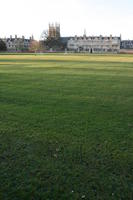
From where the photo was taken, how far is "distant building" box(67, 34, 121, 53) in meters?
129

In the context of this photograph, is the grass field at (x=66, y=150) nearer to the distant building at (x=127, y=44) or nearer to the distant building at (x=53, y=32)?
the distant building at (x=53, y=32)

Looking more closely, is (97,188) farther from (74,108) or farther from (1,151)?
(74,108)

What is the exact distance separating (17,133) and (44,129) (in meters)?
0.67

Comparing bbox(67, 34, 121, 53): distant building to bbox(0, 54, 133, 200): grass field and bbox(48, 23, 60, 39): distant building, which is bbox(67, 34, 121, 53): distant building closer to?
bbox(48, 23, 60, 39): distant building

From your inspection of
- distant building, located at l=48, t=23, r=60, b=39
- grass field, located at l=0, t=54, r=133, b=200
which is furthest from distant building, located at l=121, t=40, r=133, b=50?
grass field, located at l=0, t=54, r=133, b=200

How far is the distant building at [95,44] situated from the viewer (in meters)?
129

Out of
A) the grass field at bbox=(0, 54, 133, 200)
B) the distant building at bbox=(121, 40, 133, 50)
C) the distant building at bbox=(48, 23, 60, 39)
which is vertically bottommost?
the grass field at bbox=(0, 54, 133, 200)

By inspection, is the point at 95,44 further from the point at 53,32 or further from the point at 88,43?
the point at 53,32

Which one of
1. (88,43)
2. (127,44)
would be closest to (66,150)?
(88,43)

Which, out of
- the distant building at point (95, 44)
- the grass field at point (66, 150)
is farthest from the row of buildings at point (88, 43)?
the grass field at point (66, 150)

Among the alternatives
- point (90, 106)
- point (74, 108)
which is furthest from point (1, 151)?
point (90, 106)

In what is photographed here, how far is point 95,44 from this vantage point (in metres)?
132

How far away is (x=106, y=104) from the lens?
870 centimetres

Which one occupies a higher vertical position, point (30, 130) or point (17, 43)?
point (17, 43)
